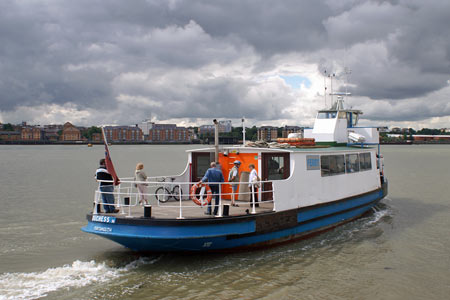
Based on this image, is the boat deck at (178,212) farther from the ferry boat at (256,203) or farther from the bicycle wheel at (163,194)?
the bicycle wheel at (163,194)

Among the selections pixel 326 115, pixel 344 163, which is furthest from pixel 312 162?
pixel 326 115

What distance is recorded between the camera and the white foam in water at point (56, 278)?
878 cm

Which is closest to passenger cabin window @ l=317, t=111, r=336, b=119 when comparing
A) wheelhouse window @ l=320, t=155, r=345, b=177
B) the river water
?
wheelhouse window @ l=320, t=155, r=345, b=177

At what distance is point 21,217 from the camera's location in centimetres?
1788

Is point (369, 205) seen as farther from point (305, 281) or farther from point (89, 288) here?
point (89, 288)

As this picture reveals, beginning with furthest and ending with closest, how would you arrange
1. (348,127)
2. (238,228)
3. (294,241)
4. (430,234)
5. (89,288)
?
(348,127), (430,234), (294,241), (238,228), (89,288)

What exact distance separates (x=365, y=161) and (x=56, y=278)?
44.1ft

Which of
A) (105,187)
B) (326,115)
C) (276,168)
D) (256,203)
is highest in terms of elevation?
(326,115)

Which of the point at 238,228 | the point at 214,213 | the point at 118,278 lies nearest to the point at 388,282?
the point at 238,228

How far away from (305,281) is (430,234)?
7.99 m

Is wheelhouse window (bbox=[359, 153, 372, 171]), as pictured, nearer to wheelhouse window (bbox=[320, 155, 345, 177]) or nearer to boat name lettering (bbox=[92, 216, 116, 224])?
wheelhouse window (bbox=[320, 155, 345, 177])

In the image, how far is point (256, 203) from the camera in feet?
37.4

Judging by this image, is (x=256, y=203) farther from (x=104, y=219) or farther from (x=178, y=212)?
(x=104, y=219)

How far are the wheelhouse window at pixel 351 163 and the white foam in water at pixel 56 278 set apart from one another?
906 centimetres
